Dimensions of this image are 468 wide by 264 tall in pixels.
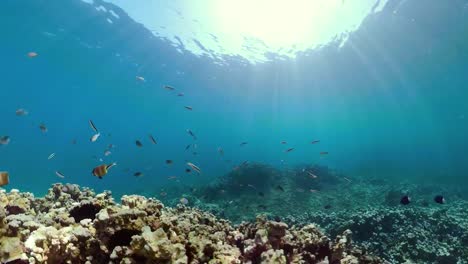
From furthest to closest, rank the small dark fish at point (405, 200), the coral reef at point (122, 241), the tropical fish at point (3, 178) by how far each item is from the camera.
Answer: the small dark fish at point (405, 200)
the tropical fish at point (3, 178)
the coral reef at point (122, 241)

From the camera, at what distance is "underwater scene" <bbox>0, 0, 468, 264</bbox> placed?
4039 millimetres

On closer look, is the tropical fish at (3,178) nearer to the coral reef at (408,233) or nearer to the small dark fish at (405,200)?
the coral reef at (408,233)

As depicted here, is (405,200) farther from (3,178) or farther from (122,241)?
(3,178)

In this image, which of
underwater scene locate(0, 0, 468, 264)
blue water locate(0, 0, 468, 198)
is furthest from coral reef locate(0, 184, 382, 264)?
blue water locate(0, 0, 468, 198)

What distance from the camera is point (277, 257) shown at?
362cm

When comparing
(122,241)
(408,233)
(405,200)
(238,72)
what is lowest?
(122,241)

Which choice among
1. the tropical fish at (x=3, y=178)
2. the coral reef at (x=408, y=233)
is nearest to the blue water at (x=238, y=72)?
the coral reef at (x=408, y=233)

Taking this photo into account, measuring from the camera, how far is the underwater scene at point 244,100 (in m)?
4.04

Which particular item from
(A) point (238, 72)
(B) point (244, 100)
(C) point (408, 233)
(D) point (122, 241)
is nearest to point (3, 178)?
(D) point (122, 241)

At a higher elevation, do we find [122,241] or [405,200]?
[405,200]

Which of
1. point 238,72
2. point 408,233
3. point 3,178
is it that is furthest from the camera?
point 238,72

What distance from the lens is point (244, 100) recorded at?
74.9m

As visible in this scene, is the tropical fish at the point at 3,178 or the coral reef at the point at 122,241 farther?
the tropical fish at the point at 3,178

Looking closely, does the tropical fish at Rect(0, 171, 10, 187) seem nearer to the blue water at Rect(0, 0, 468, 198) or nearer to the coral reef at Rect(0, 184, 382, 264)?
the coral reef at Rect(0, 184, 382, 264)
